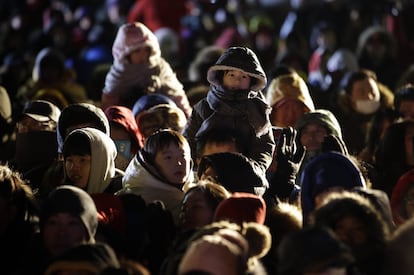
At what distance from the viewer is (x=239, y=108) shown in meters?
10.9

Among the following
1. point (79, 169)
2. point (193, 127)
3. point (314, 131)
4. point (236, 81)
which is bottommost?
point (314, 131)

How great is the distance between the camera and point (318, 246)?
7.84 metres

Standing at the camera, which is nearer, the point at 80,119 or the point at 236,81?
the point at 236,81

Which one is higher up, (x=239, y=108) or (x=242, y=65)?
(x=242, y=65)

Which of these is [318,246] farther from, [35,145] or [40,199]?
[35,145]

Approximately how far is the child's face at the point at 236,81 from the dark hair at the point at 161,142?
0.93 meters

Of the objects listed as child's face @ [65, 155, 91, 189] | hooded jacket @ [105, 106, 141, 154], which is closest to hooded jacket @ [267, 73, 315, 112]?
hooded jacket @ [105, 106, 141, 154]

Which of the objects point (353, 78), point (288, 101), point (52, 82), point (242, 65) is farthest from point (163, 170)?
point (52, 82)

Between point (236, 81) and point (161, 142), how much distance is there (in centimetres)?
110

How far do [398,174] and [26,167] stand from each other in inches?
106

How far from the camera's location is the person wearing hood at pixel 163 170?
33.0 feet

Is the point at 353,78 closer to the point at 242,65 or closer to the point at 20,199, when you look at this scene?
the point at 242,65

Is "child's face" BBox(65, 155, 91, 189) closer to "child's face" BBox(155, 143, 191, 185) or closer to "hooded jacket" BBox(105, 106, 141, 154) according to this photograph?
"child's face" BBox(155, 143, 191, 185)

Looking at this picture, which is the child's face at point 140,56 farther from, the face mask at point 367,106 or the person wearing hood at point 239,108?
the person wearing hood at point 239,108
